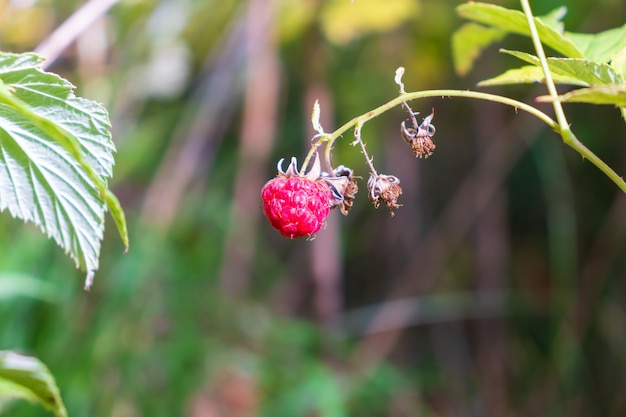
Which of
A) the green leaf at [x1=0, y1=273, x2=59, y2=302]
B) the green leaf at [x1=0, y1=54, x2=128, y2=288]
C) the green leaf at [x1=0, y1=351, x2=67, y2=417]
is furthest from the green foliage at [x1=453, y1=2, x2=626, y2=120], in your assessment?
the green leaf at [x1=0, y1=273, x2=59, y2=302]

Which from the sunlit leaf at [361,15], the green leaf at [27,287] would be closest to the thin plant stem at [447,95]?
the green leaf at [27,287]

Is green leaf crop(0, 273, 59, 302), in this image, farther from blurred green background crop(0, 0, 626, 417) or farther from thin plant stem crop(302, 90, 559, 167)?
thin plant stem crop(302, 90, 559, 167)

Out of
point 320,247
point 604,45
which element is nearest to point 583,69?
point 604,45

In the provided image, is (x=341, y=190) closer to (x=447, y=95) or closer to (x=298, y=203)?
(x=298, y=203)

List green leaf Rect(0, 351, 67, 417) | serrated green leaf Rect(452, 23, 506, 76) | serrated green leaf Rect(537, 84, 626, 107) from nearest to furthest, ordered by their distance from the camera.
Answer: serrated green leaf Rect(537, 84, 626, 107), green leaf Rect(0, 351, 67, 417), serrated green leaf Rect(452, 23, 506, 76)

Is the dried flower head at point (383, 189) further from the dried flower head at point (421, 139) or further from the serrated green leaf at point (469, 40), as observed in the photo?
the serrated green leaf at point (469, 40)
